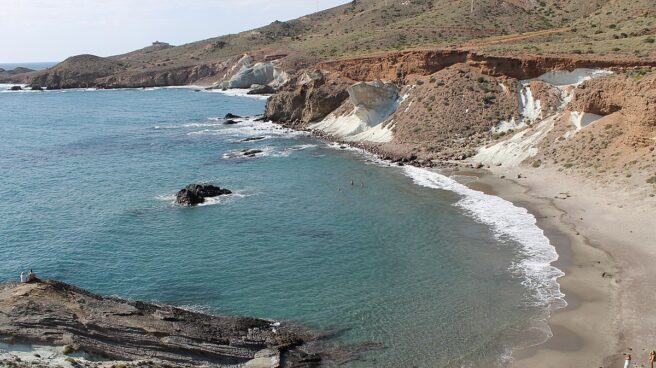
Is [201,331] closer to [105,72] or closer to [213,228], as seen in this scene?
[213,228]

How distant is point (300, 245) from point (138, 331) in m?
13.8

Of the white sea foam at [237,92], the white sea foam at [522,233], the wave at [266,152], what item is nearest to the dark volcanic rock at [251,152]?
the wave at [266,152]

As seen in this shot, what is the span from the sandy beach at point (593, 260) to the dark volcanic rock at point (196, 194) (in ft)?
68.5

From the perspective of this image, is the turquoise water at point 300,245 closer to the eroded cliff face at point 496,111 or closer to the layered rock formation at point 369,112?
the layered rock formation at point 369,112

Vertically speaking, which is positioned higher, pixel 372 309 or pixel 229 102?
pixel 229 102

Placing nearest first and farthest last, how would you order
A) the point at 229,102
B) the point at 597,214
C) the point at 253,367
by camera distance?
the point at 253,367
the point at 597,214
the point at 229,102

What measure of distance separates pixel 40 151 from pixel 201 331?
53002mm

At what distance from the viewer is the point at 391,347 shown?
2258 cm

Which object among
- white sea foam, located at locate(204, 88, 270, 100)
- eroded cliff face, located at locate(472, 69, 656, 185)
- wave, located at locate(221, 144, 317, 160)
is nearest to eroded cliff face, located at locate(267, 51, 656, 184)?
eroded cliff face, located at locate(472, 69, 656, 185)

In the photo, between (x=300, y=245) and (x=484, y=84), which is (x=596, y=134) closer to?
(x=484, y=84)

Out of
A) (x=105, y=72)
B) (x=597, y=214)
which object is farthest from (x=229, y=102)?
(x=597, y=214)

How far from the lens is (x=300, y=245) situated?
1328 inches

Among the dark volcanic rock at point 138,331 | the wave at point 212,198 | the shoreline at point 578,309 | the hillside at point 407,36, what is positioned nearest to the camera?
the dark volcanic rock at point 138,331

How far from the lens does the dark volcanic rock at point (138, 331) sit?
19953mm
